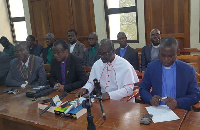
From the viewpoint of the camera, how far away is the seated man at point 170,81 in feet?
6.76

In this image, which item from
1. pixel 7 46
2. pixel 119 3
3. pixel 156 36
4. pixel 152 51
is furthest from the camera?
pixel 7 46

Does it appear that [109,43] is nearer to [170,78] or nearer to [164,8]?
[170,78]

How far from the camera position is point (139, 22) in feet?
17.4

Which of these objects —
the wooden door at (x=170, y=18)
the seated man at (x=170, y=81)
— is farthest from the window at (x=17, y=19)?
the seated man at (x=170, y=81)

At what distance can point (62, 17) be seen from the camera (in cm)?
686

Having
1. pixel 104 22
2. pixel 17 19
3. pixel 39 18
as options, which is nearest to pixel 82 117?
pixel 104 22

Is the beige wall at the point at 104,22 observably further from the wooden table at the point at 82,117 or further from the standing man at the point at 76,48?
the wooden table at the point at 82,117

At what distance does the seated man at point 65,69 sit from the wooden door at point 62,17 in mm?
3049

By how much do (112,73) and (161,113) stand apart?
1082 millimetres

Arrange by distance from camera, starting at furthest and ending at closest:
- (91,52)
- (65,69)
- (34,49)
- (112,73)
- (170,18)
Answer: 1. (34,49)
2. (91,52)
3. (170,18)
4. (65,69)
5. (112,73)

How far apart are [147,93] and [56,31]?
18.0ft

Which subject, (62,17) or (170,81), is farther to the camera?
(62,17)

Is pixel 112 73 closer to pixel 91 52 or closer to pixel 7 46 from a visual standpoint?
pixel 91 52

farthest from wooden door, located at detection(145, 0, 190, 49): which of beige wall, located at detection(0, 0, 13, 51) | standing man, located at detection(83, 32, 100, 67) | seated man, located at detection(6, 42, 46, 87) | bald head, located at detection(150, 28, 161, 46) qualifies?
beige wall, located at detection(0, 0, 13, 51)
